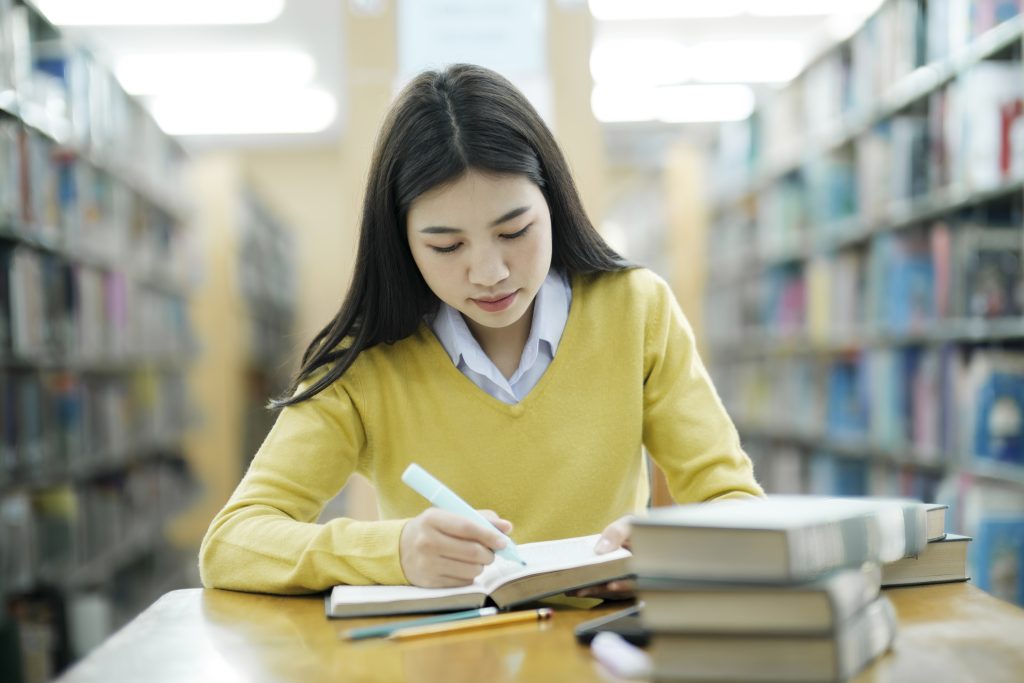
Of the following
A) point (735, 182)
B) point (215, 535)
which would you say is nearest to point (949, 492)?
point (215, 535)

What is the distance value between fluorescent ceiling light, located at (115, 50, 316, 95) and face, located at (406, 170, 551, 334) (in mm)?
5900

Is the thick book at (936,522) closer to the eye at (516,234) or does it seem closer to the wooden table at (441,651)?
the wooden table at (441,651)

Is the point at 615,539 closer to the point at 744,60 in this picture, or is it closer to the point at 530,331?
the point at 530,331

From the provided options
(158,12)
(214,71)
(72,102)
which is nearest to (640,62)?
(214,71)

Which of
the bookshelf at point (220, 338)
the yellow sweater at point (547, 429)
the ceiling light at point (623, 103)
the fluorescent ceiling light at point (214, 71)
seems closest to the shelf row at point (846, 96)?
the yellow sweater at point (547, 429)

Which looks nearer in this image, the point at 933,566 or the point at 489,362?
Answer: the point at 933,566

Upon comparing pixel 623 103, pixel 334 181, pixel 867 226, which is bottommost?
pixel 867 226

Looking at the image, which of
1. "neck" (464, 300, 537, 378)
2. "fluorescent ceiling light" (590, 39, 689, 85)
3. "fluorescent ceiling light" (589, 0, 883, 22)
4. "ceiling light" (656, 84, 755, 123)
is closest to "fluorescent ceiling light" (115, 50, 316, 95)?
"fluorescent ceiling light" (590, 39, 689, 85)

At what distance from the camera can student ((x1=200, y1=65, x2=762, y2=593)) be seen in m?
1.14

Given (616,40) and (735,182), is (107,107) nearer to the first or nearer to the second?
(735,182)

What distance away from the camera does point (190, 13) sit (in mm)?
5797

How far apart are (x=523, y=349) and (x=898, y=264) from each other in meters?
2.19

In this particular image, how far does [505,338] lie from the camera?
135 centimetres

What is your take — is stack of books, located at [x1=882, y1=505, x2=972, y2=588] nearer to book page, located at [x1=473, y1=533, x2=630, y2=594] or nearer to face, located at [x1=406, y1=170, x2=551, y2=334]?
book page, located at [x1=473, y1=533, x2=630, y2=594]
